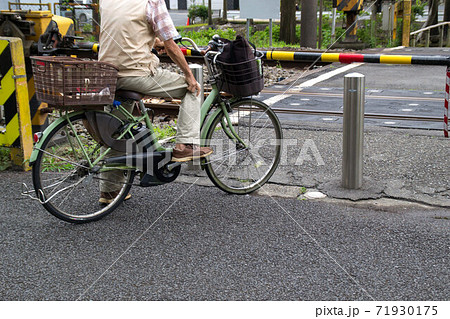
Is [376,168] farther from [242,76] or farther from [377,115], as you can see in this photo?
[377,115]

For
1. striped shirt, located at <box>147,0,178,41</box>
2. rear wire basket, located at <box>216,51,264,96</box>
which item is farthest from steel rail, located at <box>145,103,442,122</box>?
striped shirt, located at <box>147,0,178,41</box>

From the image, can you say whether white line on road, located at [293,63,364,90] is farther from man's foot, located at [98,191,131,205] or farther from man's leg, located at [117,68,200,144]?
man's foot, located at [98,191,131,205]

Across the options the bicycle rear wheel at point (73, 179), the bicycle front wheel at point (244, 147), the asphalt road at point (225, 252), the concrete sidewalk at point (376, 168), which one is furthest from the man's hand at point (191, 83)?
the concrete sidewalk at point (376, 168)

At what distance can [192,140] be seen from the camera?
4473mm

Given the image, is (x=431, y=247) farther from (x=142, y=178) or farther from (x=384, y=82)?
(x=384, y=82)

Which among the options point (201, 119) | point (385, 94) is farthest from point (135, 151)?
point (385, 94)

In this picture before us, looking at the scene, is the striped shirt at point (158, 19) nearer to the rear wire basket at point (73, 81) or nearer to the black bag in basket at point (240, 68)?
the rear wire basket at point (73, 81)

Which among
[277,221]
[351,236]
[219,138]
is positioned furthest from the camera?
[219,138]

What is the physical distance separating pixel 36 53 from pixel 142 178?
7.80ft

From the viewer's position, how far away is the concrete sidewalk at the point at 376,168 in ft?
16.1

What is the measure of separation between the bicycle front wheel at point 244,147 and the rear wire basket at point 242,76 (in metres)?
0.25

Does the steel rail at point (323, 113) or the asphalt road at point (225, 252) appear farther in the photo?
the steel rail at point (323, 113)

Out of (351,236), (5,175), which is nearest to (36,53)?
(5,175)

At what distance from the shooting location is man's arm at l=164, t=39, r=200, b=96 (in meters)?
4.08
